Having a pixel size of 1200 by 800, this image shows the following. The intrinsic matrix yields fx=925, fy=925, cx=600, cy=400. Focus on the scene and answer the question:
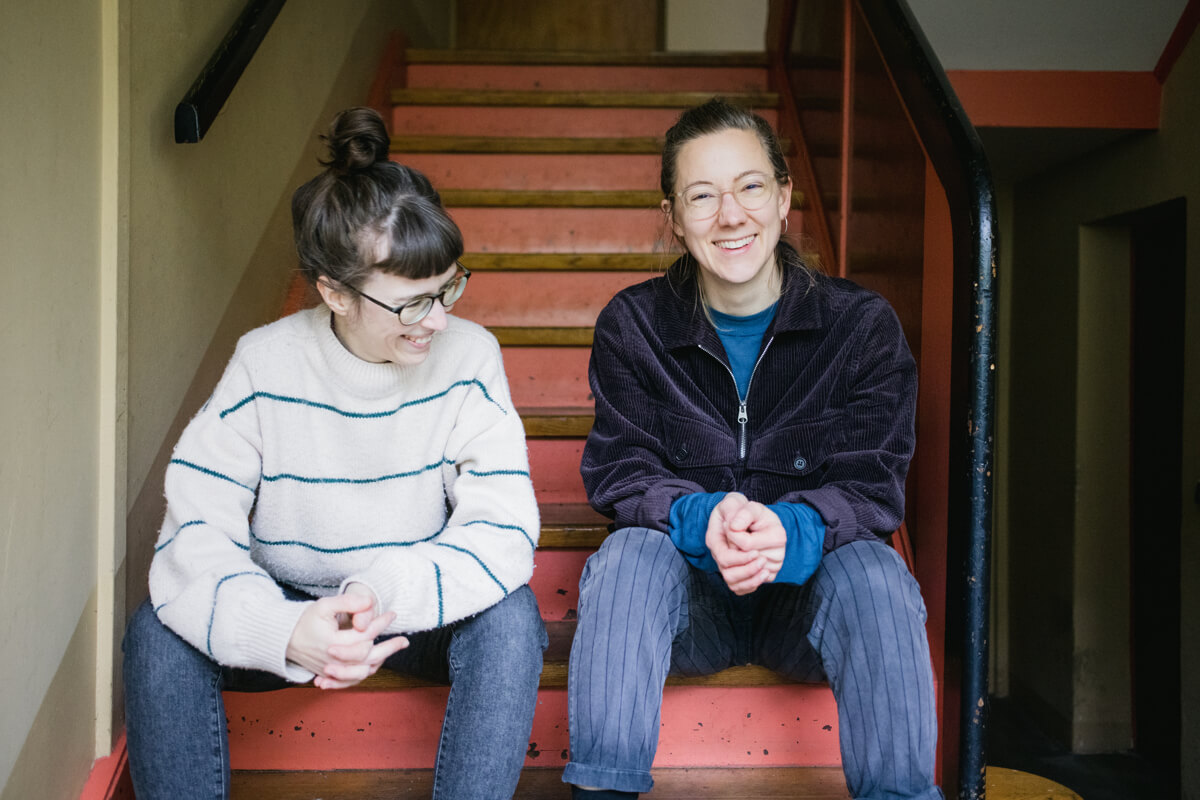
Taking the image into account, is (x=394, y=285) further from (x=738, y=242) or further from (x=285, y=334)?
(x=738, y=242)

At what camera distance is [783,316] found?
136 centimetres

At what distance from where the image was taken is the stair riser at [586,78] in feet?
10.8

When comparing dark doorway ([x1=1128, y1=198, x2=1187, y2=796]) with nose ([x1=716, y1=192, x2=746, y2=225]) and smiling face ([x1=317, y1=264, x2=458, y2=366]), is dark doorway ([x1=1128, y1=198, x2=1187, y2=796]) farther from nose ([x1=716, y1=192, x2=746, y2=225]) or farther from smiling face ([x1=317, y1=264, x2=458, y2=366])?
smiling face ([x1=317, y1=264, x2=458, y2=366])

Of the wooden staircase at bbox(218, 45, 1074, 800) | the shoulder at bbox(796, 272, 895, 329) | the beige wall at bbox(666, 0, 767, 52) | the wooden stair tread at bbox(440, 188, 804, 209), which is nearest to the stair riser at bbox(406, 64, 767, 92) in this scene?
the wooden staircase at bbox(218, 45, 1074, 800)

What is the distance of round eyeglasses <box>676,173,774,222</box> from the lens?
1330mm

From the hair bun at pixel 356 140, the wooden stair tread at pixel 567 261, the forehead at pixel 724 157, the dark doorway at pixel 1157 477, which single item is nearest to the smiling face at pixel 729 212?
the forehead at pixel 724 157

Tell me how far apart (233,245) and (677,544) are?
119 cm

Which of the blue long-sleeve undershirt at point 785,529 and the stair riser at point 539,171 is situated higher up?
the stair riser at point 539,171

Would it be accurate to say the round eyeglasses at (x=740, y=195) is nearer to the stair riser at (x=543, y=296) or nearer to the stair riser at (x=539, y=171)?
the stair riser at (x=543, y=296)

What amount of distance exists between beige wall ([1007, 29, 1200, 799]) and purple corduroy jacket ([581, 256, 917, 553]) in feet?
6.27

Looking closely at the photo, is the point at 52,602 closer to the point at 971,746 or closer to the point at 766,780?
the point at 766,780

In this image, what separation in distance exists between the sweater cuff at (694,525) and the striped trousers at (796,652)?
19 mm

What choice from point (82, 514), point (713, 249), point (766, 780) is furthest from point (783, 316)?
point (82, 514)

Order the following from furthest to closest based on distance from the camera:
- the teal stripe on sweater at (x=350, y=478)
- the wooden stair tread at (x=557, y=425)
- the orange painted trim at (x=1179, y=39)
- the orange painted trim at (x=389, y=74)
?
the orange painted trim at (x=389, y=74)
the orange painted trim at (x=1179, y=39)
the wooden stair tread at (x=557, y=425)
the teal stripe on sweater at (x=350, y=478)
